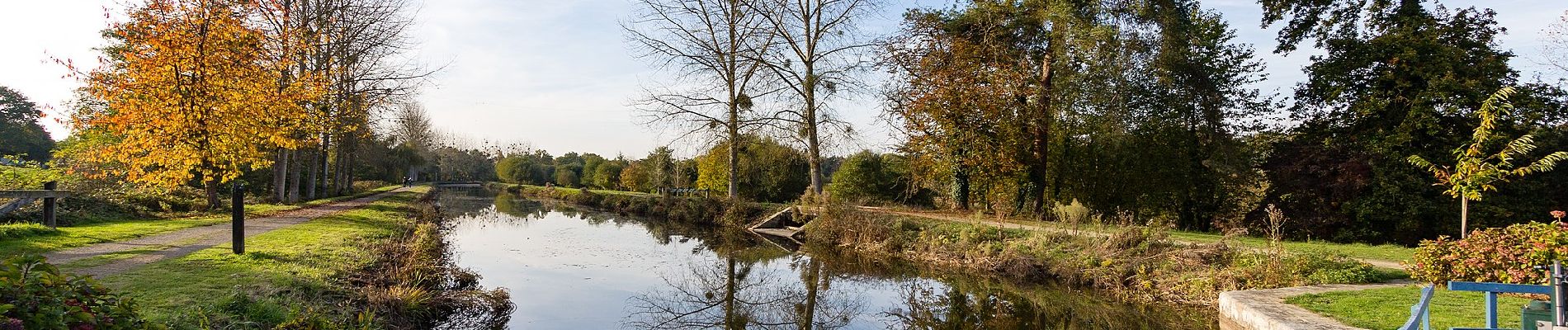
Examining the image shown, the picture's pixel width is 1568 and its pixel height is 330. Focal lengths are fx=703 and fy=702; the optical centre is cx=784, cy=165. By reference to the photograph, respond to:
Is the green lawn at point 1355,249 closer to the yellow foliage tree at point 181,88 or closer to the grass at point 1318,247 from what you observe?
the grass at point 1318,247

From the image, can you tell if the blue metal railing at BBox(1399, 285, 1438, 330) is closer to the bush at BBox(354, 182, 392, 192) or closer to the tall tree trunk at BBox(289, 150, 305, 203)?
the tall tree trunk at BBox(289, 150, 305, 203)

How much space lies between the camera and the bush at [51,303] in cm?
297

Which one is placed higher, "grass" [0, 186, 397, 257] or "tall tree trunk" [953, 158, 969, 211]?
"tall tree trunk" [953, 158, 969, 211]

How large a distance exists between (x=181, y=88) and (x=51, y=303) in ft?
25.2

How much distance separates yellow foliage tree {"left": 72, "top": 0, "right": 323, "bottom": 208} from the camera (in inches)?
356

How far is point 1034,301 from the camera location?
9.80 m

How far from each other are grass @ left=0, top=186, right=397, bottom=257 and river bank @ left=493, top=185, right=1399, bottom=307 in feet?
39.9

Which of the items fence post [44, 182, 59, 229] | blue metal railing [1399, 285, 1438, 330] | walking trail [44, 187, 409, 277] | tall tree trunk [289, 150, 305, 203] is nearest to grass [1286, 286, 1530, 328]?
blue metal railing [1399, 285, 1438, 330]

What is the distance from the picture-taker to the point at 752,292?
1101 centimetres

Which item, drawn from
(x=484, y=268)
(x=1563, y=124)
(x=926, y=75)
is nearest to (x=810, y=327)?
(x=484, y=268)


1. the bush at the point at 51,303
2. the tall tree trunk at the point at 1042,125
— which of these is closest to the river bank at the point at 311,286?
the bush at the point at 51,303

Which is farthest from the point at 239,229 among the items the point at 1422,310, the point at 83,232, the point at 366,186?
the point at 366,186

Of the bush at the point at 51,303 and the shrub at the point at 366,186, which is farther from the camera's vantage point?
the shrub at the point at 366,186

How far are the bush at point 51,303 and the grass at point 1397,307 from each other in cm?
876
